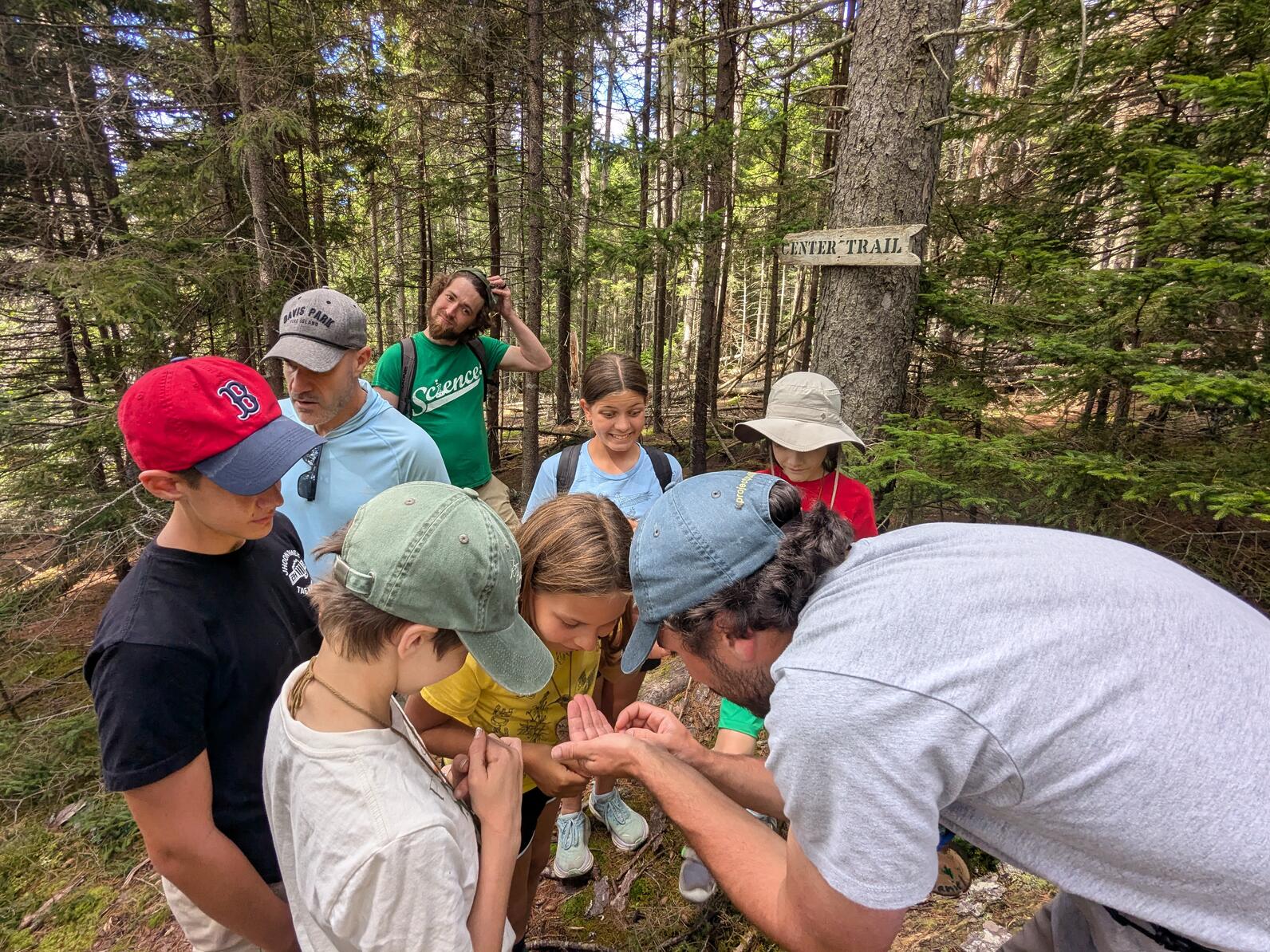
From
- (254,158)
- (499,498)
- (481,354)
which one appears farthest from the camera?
(254,158)

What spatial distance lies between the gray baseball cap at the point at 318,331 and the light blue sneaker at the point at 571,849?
2429mm

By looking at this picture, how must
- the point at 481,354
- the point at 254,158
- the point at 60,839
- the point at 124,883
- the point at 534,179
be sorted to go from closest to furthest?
1. the point at 124,883
2. the point at 60,839
3. the point at 481,354
4. the point at 254,158
5. the point at 534,179

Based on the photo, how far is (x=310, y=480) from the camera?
2.54m

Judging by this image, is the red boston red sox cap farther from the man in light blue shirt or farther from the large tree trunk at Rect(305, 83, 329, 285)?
the large tree trunk at Rect(305, 83, 329, 285)

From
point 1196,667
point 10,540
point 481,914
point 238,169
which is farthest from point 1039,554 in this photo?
point 238,169

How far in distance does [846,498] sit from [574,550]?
1.85m

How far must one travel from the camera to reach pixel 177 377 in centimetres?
153

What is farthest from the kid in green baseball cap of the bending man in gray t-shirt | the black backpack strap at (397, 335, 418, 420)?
the black backpack strap at (397, 335, 418, 420)

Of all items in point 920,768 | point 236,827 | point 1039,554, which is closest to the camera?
point 920,768

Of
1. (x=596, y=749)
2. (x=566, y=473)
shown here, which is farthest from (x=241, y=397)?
(x=566, y=473)

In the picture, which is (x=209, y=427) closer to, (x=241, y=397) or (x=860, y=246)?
(x=241, y=397)

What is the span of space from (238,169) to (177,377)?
7007 mm

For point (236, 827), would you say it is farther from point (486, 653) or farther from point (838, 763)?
point (838, 763)

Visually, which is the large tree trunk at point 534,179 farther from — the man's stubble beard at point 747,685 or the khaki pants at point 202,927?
the man's stubble beard at point 747,685
